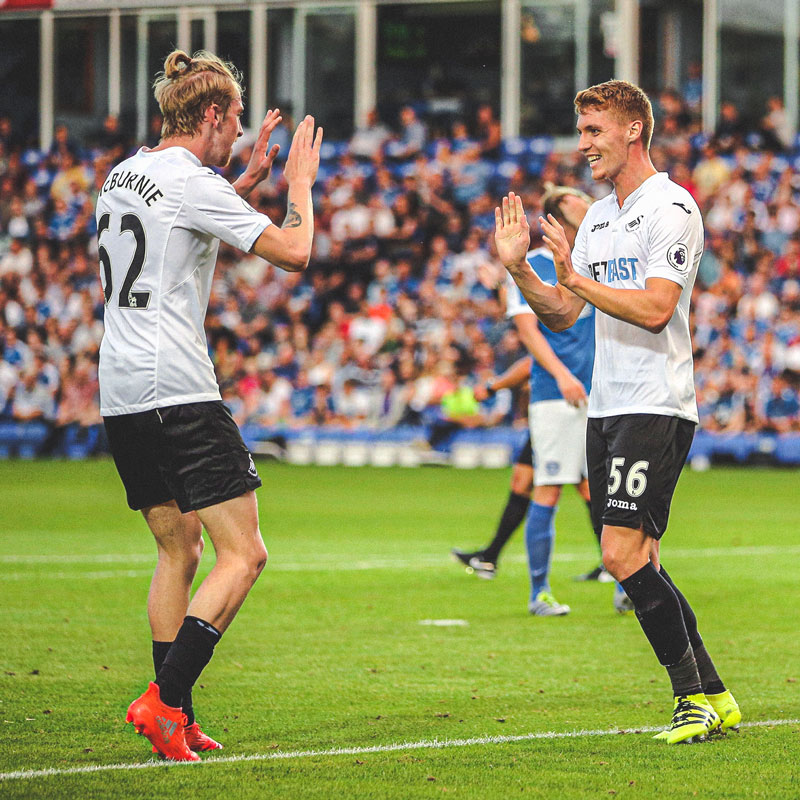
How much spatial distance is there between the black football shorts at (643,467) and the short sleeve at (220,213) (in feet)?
5.20

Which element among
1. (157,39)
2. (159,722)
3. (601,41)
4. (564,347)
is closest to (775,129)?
(601,41)

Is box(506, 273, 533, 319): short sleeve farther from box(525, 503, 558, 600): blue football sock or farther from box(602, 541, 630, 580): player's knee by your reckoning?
box(602, 541, 630, 580): player's knee

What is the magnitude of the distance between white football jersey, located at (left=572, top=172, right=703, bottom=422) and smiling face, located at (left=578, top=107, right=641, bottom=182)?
0.46 ft

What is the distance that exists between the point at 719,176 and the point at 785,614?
19703 millimetres

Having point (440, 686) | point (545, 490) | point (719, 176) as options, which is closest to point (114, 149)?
point (719, 176)

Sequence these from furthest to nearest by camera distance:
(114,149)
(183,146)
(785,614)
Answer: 1. (114,149)
2. (785,614)
3. (183,146)

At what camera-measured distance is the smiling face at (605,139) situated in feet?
18.6

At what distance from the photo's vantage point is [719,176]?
2762 cm

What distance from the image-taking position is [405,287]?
28.8 m

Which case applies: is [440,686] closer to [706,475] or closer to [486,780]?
[486,780]

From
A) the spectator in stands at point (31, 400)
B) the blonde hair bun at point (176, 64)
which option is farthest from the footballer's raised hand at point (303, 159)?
the spectator in stands at point (31, 400)

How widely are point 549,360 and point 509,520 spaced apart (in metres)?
1.71

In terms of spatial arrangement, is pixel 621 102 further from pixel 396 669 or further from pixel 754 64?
pixel 754 64

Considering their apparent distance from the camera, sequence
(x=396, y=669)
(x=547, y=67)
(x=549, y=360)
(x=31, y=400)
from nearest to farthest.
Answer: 1. (x=396, y=669)
2. (x=549, y=360)
3. (x=31, y=400)
4. (x=547, y=67)
